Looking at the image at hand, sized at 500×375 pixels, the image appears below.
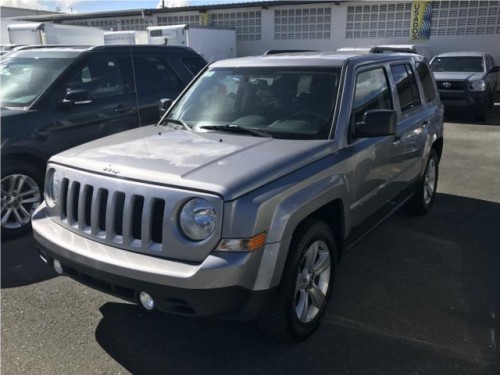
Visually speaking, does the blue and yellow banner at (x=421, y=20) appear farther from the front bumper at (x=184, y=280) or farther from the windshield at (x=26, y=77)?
the front bumper at (x=184, y=280)

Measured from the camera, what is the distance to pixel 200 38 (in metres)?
21.1

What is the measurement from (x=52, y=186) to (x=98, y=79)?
114 inches

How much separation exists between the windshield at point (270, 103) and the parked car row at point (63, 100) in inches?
70.0

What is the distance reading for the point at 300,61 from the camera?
390cm

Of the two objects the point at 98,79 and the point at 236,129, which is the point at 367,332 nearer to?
the point at 236,129

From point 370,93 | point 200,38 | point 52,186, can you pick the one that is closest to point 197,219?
point 52,186

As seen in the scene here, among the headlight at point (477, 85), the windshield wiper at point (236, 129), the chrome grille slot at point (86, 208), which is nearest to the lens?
the chrome grille slot at point (86, 208)

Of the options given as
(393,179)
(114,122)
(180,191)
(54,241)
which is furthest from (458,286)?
(114,122)

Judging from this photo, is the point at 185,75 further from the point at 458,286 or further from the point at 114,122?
the point at 458,286

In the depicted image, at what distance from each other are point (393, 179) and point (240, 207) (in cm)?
229

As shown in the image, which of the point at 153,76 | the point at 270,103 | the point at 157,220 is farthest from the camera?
the point at 153,76

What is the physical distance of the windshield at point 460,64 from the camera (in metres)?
14.8

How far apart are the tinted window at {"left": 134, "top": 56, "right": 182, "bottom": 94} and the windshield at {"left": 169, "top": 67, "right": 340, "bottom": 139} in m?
2.31

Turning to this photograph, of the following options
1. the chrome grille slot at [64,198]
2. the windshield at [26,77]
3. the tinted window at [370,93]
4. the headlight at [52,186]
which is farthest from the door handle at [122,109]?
the tinted window at [370,93]
